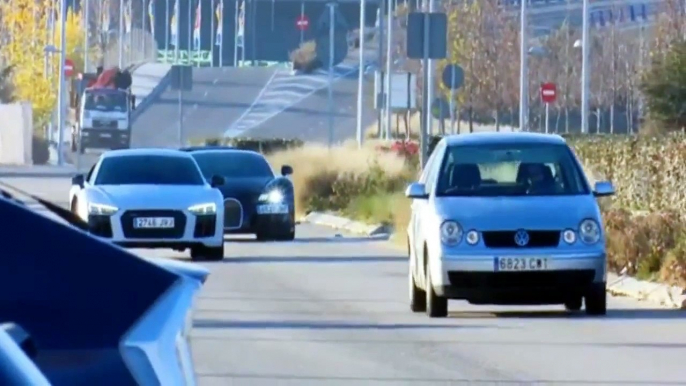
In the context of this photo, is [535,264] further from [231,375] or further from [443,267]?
[231,375]

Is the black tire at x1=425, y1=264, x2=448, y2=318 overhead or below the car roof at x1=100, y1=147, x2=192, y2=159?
below

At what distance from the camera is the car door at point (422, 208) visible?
17.1m

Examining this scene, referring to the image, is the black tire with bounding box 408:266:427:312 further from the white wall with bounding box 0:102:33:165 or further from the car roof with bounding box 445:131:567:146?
the white wall with bounding box 0:102:33:165

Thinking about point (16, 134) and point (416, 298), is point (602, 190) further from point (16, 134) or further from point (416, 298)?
point (16, 134)

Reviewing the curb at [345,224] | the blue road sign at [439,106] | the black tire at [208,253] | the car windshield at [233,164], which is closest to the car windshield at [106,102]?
the blue road sign at [439,106]

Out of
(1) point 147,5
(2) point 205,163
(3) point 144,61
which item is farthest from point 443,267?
(1) point 147,5

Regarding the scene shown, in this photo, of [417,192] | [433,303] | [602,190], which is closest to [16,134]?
[417,192]

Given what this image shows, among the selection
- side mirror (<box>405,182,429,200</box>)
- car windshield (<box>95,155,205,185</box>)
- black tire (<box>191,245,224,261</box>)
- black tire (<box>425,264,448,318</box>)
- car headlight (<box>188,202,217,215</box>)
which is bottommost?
black tire (<box>191,245,224,261</box>)

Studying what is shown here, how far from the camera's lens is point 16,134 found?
6781cm

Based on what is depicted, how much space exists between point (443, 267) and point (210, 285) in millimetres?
4496

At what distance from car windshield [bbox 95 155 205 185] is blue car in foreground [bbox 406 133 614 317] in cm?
769

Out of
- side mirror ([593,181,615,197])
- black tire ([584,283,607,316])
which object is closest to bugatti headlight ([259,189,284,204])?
side mirror ([593,181,615,197])

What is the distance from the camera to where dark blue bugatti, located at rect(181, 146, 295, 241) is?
28266 mm

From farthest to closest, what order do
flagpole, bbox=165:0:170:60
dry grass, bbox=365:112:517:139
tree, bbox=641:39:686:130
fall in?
1. flagpole, bbox=165:0:170:60
2. dry grass, bbox=365:112:517:139
3. tree, bbox=641:39:686:130
